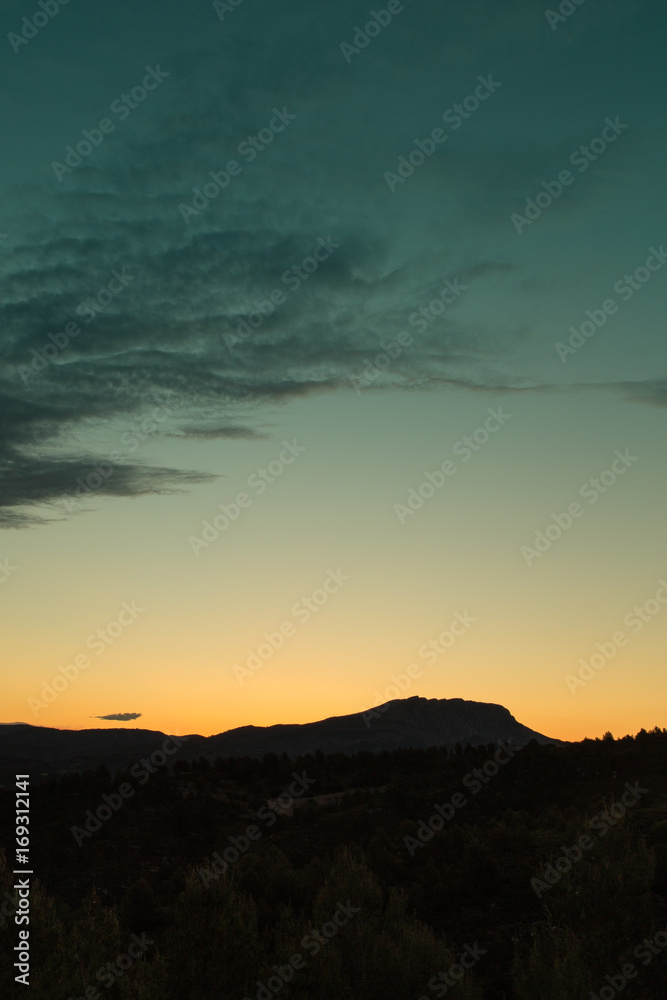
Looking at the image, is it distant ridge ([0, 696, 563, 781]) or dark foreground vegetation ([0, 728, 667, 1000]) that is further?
distant ridge ([0, 696, 563, 781])

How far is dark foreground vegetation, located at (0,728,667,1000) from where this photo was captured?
1725 centimetres

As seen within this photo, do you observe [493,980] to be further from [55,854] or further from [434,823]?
[55,854]

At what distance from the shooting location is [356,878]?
21.6m

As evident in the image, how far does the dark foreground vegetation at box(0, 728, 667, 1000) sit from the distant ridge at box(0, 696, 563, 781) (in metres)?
98.7

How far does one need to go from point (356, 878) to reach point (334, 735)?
5971 inches

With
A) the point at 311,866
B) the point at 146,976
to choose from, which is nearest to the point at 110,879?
the point at 311,866

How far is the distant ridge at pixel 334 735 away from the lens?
151250 millimetres

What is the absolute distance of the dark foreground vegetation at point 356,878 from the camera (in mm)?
17250

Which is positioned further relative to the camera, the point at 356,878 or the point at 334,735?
the point at 334,735

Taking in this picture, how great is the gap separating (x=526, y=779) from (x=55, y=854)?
68.4ft

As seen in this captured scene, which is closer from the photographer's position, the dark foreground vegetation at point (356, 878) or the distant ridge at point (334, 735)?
the dark foreground vegetation at point (356, 878)

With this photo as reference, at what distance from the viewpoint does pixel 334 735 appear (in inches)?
6629

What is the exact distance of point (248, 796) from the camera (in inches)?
1665

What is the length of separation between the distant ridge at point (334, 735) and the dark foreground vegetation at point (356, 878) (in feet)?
324
